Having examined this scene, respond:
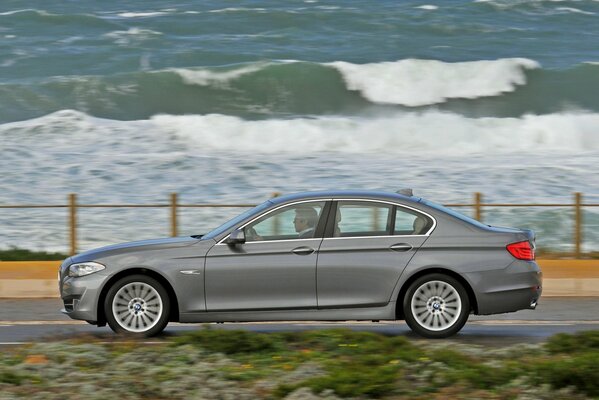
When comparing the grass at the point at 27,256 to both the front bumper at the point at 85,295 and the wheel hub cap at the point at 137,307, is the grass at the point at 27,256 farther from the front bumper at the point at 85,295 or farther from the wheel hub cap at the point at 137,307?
the wheel hub cap at the point at 137,307

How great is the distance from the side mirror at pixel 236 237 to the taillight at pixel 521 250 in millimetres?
2396

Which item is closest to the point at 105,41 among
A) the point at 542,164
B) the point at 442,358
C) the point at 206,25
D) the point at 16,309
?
the point at 206,25

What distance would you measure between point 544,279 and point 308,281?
617cm

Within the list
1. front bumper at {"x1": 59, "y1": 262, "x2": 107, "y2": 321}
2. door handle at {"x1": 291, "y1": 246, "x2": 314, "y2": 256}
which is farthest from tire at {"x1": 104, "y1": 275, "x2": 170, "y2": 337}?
door handle at {"x1": 291, "y1": 246, "x2": 314, "y2": 256}

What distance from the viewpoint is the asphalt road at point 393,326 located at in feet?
37.0

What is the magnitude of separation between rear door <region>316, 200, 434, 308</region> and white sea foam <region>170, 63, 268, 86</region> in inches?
1238

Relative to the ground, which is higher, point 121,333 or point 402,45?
point 402,45

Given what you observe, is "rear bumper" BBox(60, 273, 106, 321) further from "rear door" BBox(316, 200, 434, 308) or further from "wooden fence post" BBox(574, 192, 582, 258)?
"wooden fence post" BBox(574, 192, 582, 258)

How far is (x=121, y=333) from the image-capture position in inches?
427

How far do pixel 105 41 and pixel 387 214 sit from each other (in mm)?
36027

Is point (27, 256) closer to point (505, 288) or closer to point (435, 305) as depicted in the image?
point (435, 305)

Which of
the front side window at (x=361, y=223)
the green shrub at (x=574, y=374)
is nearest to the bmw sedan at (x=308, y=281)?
the front side window at (x=361, y=223)

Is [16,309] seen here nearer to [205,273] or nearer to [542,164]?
[205,273]

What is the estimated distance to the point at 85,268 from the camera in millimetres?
11047
